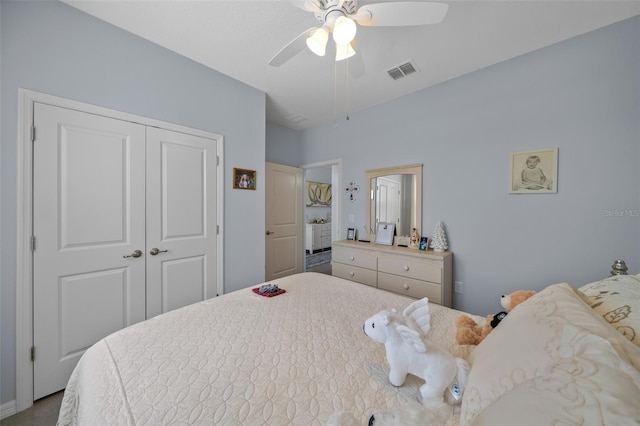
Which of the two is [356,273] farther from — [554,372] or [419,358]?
[554,372]

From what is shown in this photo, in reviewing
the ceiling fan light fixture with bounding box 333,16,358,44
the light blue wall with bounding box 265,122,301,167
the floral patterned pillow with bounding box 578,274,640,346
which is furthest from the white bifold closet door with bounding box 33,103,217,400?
the floral patterned pillow with bounding box 578,274,640,346

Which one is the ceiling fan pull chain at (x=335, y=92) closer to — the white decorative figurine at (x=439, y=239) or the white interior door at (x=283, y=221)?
the white interior door at (x=283, y=221)

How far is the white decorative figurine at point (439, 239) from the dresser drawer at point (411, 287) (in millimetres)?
416

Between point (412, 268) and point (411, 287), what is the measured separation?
0.20 m

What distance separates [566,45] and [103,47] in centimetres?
366

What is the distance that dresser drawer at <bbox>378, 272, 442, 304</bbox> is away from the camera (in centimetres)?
223

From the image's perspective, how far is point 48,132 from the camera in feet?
5.11

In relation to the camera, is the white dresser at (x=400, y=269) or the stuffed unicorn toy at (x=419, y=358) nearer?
the stuffed unicorn toy at (x=419, y=358)

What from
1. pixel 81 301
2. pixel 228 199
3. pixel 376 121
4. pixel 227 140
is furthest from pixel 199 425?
pixel 376 121

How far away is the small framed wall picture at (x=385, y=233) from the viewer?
113 inches

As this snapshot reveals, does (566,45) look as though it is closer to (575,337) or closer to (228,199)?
(575,337)

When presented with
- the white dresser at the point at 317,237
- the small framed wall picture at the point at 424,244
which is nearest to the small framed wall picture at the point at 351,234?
the small framed wall picture at the point at 424,244

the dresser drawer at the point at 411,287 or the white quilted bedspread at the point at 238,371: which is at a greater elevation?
the white quilted bedspread at the point at 238,371

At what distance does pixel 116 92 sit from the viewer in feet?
5.94
